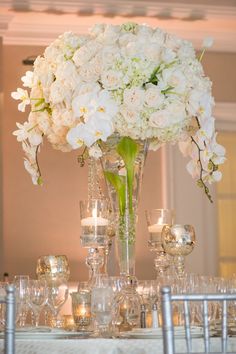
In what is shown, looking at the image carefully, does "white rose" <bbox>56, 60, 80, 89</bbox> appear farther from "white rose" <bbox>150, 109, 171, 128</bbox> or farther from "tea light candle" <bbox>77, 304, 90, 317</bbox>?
"tea light candle" <bbox>77, 304, 90, 317</bbox>

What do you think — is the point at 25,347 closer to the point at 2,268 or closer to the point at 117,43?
the point at 117,43

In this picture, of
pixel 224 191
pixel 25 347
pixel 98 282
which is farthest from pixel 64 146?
pixel 224 191

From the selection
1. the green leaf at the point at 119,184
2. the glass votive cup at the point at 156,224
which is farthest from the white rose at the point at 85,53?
the glass votive cup at the point at 156,224

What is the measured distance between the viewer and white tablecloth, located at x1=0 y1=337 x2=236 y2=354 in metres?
2.31

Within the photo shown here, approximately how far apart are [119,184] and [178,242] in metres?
0.31

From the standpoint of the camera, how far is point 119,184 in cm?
297

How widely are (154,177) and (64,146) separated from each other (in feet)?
10.1

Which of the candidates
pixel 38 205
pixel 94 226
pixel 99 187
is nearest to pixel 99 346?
pixel 94 226

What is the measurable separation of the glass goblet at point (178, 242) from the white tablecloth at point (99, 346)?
0.74 meters

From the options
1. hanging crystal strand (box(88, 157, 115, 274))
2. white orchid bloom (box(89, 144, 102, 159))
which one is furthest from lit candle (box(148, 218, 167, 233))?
white orchid bloom (box(89, 144, 102, 159))

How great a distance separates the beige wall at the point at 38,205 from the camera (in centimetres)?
580

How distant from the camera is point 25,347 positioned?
92.4 inches

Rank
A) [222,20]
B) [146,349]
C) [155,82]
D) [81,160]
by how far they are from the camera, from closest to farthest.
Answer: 1. [146,349]
2. [155,82]
3. [81,160]
4. [222,20]

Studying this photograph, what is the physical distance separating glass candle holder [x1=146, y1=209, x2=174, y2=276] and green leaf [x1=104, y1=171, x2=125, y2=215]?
29cm
